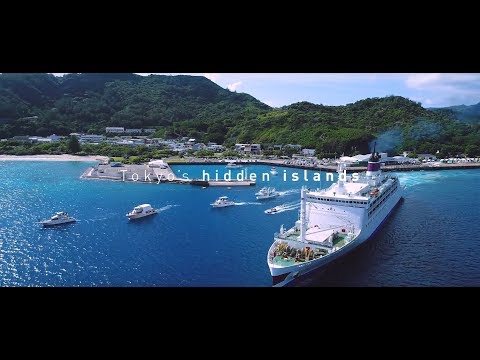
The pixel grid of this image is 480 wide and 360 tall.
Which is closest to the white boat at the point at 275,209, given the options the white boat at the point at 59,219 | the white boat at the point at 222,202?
the white boat at the point at 222,202

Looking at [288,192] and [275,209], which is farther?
[288,192]

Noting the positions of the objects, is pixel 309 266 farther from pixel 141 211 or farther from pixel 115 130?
pixel 115 130

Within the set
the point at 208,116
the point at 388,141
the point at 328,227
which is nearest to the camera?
the point at 328,227

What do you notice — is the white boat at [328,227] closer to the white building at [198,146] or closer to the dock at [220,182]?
the dock at [220,182]

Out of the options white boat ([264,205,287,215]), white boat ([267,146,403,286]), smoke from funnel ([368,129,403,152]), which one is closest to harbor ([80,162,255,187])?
white boat ([264,205,287,215])

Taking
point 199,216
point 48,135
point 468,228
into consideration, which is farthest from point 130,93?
point 468,228

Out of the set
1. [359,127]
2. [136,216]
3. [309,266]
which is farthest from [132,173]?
[359,127]
